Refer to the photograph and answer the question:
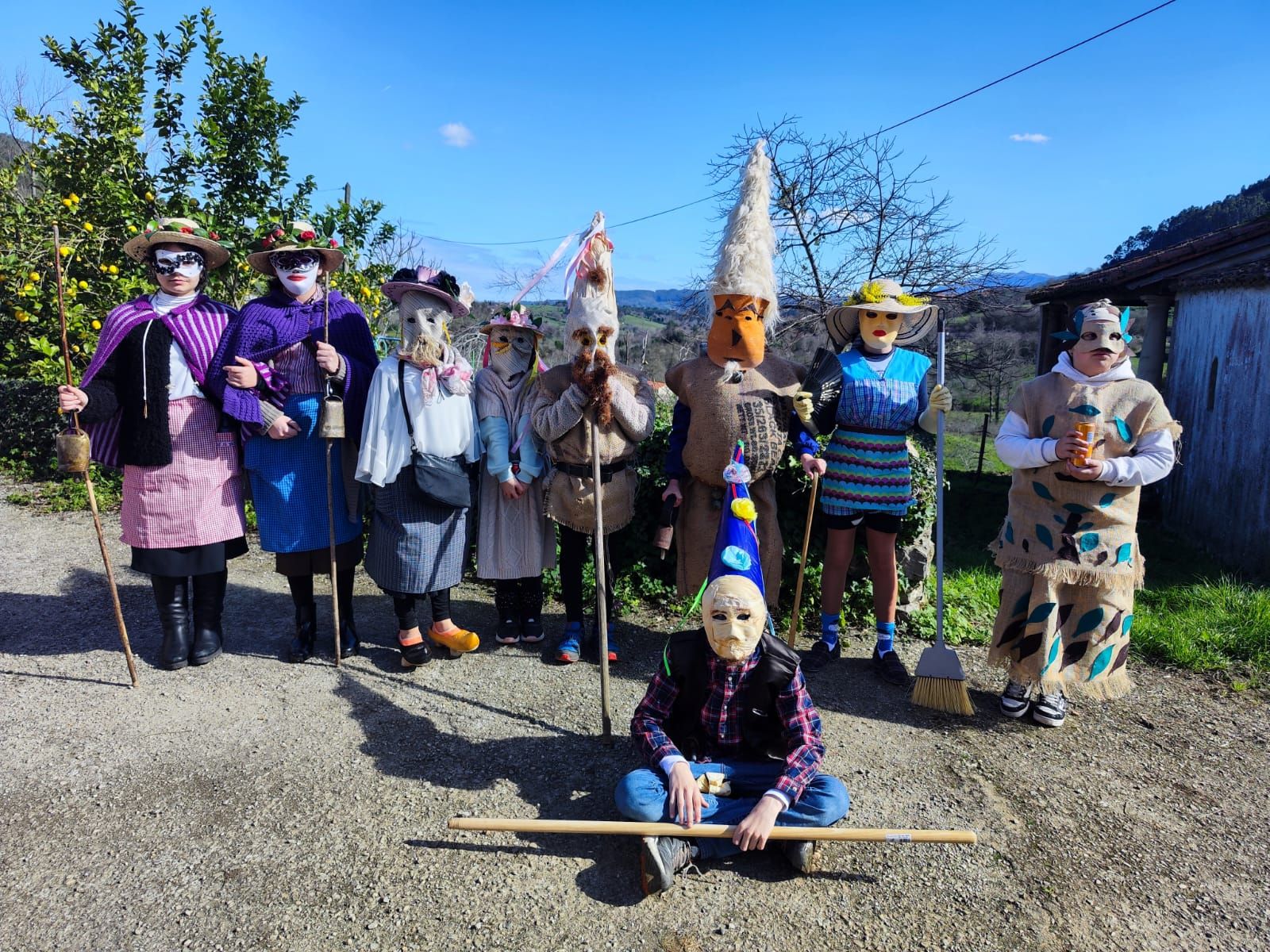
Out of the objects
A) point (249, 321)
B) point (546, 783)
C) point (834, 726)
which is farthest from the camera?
point (249, 321)

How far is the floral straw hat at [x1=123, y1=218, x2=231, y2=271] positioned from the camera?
379cm

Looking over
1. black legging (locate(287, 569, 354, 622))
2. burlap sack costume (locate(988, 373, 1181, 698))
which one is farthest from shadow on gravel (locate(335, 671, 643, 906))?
burlap sack costume (locate(988, 373, 1181, 698))

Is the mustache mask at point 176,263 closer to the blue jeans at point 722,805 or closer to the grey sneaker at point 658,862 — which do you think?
the blue jeans at point 722,805

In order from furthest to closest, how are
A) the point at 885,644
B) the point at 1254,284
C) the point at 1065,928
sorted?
the point at 1254,284
the point at 885,644
the point at 1065,928

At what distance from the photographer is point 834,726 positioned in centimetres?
366

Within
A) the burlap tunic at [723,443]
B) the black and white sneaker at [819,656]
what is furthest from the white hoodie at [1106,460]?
the black and white sneaker at [819,656]

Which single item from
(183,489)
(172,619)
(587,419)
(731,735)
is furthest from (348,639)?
(731,735)

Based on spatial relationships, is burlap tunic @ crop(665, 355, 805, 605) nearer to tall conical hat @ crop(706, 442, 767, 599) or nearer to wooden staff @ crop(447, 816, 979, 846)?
tall conical hat @ crop(706, 442, 767, 599)

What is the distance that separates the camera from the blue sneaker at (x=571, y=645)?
168 inches

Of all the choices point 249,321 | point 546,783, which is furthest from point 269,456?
point 546,783

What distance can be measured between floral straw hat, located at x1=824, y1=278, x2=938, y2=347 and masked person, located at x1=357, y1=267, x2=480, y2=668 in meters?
1.96

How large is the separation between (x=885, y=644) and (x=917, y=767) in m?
0.94

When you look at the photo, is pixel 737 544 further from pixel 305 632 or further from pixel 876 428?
pixel 305 632

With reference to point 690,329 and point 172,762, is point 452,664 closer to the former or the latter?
point 172,762
